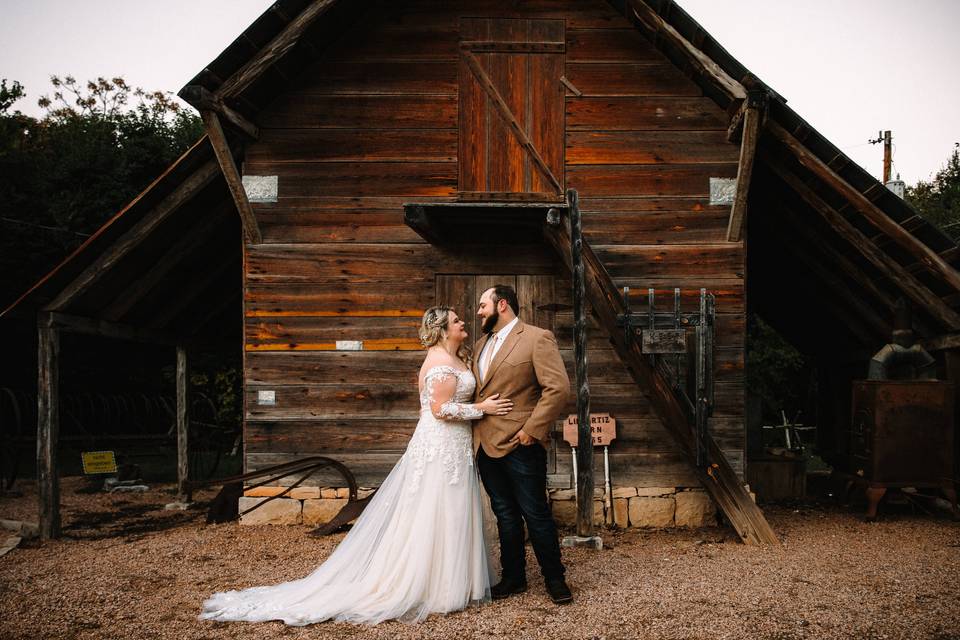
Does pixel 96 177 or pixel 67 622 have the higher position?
pixel 96 177

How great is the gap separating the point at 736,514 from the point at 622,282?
2511 millimetres

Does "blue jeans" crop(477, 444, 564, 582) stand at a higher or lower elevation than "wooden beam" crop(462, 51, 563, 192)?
lower

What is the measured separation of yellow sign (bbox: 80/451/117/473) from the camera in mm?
9297

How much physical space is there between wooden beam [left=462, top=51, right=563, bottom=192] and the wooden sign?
7.86ft

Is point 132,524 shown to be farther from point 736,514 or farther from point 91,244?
point 736,514

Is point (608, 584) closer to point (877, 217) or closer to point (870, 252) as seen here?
point (877, 217)

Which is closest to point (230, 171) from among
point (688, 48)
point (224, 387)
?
point (688, 48)

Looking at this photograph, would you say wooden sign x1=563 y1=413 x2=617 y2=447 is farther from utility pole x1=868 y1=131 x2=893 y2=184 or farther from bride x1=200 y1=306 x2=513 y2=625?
utility pole x1=868 y1=131 x2=893 y2=184

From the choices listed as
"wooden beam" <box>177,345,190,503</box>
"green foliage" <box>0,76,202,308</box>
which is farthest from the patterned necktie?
"green foliage" <box>0,76,202,308</box>

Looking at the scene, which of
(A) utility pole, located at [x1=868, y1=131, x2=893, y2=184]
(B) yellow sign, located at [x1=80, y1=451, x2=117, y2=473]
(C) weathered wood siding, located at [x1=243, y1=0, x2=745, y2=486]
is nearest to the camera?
(C) weathered wood siding, located at [x1=243, y1=0, x2=745, y2=486]

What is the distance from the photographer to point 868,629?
434 centimetres

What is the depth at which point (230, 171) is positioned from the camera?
7.16 meters

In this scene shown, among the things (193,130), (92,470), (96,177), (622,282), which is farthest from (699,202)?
(193,130)

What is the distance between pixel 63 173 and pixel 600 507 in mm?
15495
